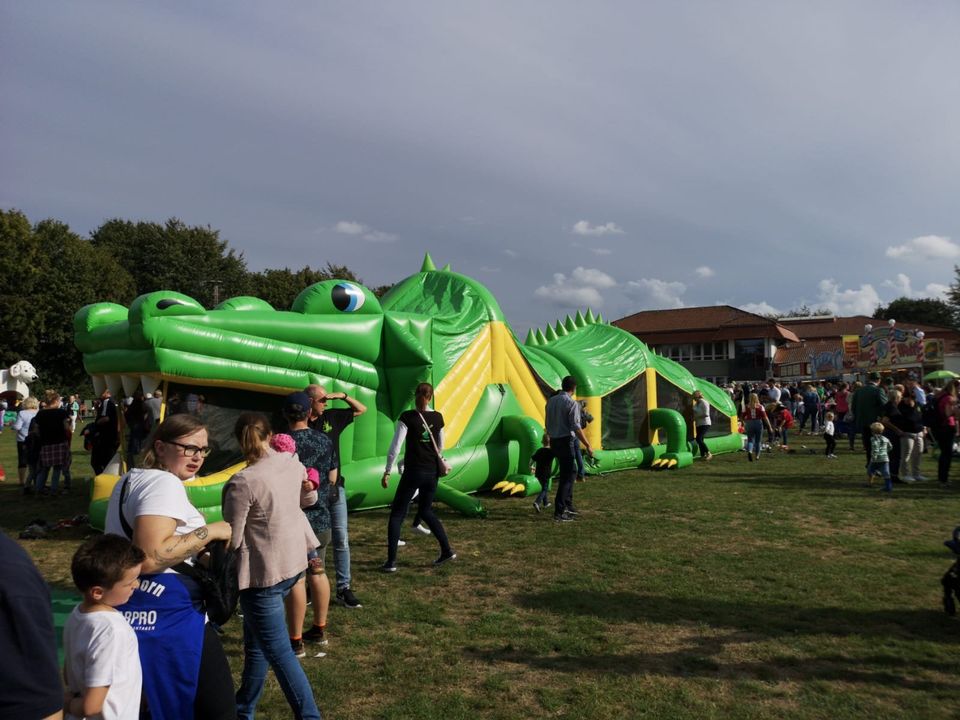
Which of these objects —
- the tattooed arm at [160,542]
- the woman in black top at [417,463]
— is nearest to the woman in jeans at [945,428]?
the woman in black top at [417,463]

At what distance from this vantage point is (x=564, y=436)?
733cm

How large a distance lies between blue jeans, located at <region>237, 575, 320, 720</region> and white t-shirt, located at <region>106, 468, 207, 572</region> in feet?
2.46

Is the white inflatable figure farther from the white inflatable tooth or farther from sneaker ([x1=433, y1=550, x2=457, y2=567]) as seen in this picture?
sneaker ([x1=433, y1=550, x2=457, y2=567])

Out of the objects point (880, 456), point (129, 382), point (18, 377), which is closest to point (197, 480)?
point (129, 382)

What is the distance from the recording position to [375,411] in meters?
7.60

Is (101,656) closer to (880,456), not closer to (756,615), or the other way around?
(756,615)

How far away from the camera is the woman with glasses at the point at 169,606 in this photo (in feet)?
6.93

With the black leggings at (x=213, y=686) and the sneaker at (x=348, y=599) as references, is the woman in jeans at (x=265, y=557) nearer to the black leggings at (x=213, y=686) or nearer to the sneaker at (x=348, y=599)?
the black leggings at (x=213, y=686)

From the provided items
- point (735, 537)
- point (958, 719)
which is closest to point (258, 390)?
point (735, 537)

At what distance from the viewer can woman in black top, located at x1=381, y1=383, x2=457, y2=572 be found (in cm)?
541

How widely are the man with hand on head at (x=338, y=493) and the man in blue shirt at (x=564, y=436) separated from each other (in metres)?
2.93

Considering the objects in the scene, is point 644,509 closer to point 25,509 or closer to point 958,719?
point 958,719

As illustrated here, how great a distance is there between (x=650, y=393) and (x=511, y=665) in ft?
30.1

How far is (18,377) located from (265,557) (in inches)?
1077
